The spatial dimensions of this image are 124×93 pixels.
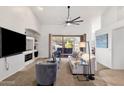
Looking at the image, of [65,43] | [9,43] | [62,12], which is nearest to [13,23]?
[9,43]

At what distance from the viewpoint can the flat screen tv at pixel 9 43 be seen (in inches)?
171

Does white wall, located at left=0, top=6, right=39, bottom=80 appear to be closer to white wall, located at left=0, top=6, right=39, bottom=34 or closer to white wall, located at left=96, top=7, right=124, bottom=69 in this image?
white wall, located at left=0, top=6, right=39, bottom=34

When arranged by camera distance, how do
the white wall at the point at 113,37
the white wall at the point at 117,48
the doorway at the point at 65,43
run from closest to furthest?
the white wall at the point at 113,37, the white wall at the point at 117,48, the doorway at the point at 65,43

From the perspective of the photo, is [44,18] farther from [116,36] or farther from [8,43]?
[8,43]

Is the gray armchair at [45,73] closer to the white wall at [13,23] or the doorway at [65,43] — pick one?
the white wall at [13,23]

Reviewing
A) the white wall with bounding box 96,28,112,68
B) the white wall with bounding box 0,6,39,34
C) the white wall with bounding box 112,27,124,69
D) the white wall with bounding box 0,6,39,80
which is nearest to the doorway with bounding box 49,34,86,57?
the white wall with bounding box 96,28,112,68

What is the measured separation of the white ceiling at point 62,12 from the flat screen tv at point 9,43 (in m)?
3.63

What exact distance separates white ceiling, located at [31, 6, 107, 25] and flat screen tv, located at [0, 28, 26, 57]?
363cm

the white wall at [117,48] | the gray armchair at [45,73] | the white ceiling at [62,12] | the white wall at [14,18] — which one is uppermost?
the white ceiling at [62,12]

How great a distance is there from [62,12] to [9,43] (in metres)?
5.45

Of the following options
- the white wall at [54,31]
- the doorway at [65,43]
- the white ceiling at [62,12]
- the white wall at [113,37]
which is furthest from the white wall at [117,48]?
the doorway at [65,43]

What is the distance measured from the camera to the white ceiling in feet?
29.0

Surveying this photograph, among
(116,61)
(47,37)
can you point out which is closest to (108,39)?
(116,61)
